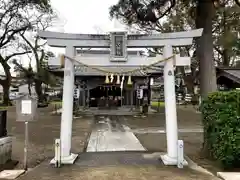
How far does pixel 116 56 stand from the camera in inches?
357

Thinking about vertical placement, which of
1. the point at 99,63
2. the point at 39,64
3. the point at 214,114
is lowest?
the point at 214,114

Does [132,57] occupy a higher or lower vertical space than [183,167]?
higher

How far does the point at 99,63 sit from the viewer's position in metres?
9.17

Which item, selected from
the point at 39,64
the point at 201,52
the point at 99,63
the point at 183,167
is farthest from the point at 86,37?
the point at 39,64

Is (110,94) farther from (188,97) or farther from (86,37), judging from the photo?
(86,37)

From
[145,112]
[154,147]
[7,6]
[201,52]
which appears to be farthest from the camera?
[7,6]

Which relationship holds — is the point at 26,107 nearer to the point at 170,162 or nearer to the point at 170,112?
the point at 170,112

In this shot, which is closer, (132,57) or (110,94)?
(132,57)

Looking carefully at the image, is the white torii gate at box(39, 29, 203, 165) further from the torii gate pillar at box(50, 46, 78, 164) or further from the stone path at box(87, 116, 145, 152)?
the stone path at box(87, 116, 145, 152)

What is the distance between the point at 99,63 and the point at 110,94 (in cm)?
2295

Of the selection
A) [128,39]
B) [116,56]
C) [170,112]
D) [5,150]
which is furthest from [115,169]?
[128,39]

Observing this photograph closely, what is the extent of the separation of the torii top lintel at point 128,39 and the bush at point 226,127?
1.78 meters

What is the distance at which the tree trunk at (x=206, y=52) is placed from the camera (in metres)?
10.1

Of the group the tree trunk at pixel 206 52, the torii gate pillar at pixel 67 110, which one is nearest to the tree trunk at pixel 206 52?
the tree trunk at pixel 206 52
